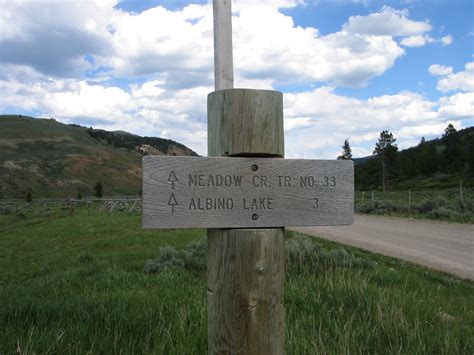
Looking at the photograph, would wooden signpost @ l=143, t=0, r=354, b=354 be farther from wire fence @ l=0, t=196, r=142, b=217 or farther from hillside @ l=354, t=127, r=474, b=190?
hillside @ l=354, t=127, r=474, b=190

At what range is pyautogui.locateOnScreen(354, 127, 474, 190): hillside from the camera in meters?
81.0

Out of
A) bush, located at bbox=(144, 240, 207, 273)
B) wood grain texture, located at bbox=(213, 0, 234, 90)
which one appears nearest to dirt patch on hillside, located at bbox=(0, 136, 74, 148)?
bush, located at bbox=(144, 240, 207, 273)

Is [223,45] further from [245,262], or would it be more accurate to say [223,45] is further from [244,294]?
[244,294]

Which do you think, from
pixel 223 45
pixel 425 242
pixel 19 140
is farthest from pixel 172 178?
pixel 19 140

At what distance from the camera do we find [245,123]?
245cm

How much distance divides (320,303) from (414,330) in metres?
1.09

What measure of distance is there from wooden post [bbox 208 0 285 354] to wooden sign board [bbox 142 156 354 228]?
0.26ft

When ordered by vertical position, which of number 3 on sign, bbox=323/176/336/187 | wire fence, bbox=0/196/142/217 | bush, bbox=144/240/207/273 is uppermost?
number 3 on sign, bbox=323/176/336/187

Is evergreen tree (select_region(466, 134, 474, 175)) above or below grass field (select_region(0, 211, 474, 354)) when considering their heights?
above

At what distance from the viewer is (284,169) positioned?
2479 millimetres

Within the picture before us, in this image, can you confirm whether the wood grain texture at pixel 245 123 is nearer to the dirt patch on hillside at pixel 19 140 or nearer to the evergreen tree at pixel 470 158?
the evergreen tree at pixel 470 158

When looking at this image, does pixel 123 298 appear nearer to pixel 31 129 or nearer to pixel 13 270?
pixel 13 270

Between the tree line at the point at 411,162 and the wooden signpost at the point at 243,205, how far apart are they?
258ft

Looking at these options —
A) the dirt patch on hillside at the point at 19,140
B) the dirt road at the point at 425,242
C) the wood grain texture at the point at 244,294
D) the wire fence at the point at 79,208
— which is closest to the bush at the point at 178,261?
the dirt road at the point at 425,242
